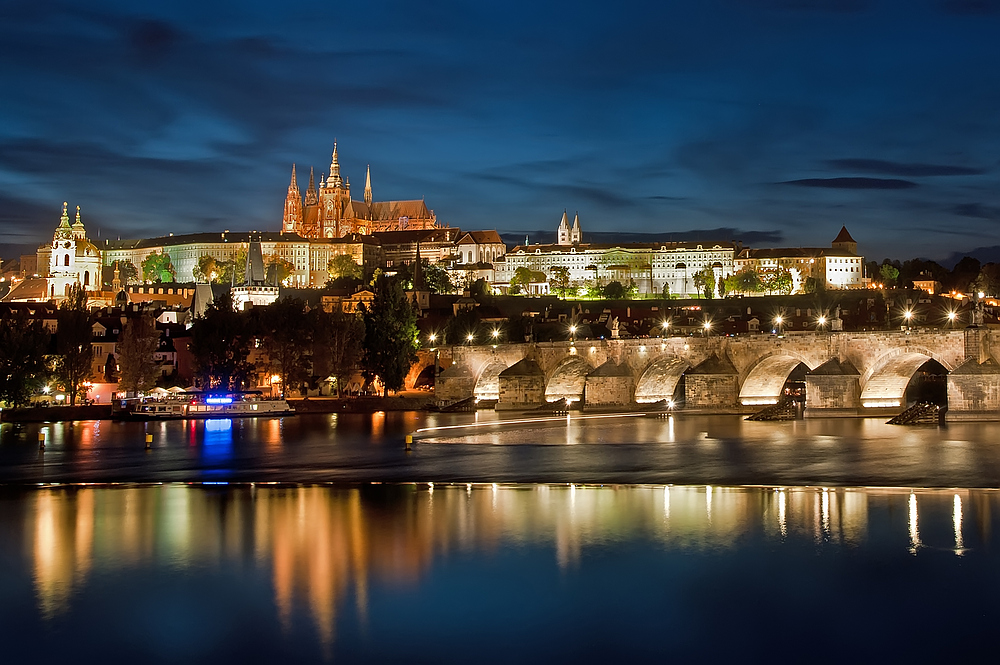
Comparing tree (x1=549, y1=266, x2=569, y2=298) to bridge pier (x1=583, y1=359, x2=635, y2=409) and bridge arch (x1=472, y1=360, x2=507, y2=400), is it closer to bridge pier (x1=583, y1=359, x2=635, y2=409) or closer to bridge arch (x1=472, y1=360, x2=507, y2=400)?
bridge arch (x1=472, y1=360, x2=507, y2=400)

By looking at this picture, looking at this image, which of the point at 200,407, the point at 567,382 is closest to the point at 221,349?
the point at 200,407

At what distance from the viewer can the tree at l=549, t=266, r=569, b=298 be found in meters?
134

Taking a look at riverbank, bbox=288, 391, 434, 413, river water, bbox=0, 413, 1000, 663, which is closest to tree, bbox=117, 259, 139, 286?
riverbank, bbox=288, 391, 434, 413

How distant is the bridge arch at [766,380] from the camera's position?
4474cm

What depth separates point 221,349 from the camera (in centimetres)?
5431

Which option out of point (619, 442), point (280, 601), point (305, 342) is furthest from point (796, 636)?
point (305, 342)

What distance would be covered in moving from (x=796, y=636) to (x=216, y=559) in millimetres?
10200

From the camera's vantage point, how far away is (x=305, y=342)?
2202 inches

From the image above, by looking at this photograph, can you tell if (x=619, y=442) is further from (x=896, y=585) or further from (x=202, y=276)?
(x=202, y=276)

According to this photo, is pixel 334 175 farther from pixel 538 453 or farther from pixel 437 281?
pixel 538 453

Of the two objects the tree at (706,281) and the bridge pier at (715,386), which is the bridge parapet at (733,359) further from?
the tree at (706,281)

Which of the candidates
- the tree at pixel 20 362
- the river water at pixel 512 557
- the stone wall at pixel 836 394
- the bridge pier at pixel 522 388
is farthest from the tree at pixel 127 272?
the river water at pixel 512 557

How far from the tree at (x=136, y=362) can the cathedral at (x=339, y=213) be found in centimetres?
10713

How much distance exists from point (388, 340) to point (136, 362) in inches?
528
